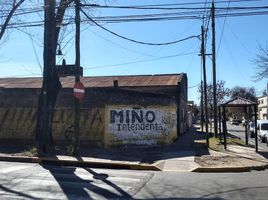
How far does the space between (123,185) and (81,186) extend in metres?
1.08

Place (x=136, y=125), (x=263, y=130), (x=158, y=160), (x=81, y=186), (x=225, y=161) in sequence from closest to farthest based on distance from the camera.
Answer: (x=81, y=186) < (x=225, y=161) < (x=158, y=160) < (x=136, y=125) < (x=263, y=130)

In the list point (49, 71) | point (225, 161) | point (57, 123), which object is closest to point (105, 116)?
point (57, 123)

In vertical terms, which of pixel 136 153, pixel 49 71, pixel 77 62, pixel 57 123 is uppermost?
pixel 77 62

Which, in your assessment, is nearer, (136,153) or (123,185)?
(123,185)

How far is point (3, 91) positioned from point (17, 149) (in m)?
5.58

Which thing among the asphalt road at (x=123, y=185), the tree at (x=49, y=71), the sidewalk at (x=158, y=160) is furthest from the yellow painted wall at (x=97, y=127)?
the asphalt road at (x=123, y=185)

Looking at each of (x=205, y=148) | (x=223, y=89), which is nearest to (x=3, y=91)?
(x=205, y=148)

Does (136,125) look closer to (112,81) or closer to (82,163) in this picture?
(82,163)

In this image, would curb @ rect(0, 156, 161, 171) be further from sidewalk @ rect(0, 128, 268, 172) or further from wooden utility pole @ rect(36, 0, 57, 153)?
wooden utility pole @ rect(36, 0, 57, 153)

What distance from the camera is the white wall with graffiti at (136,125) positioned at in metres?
24.1

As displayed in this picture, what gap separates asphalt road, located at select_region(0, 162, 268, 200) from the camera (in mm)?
10289

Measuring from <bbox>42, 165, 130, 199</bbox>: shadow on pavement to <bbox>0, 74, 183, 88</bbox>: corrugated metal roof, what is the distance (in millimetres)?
19759

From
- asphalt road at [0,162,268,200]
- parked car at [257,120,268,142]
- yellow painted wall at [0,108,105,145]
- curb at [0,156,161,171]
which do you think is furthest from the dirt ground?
parked car at [257,120,268,142]

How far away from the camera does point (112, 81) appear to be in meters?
37.9
